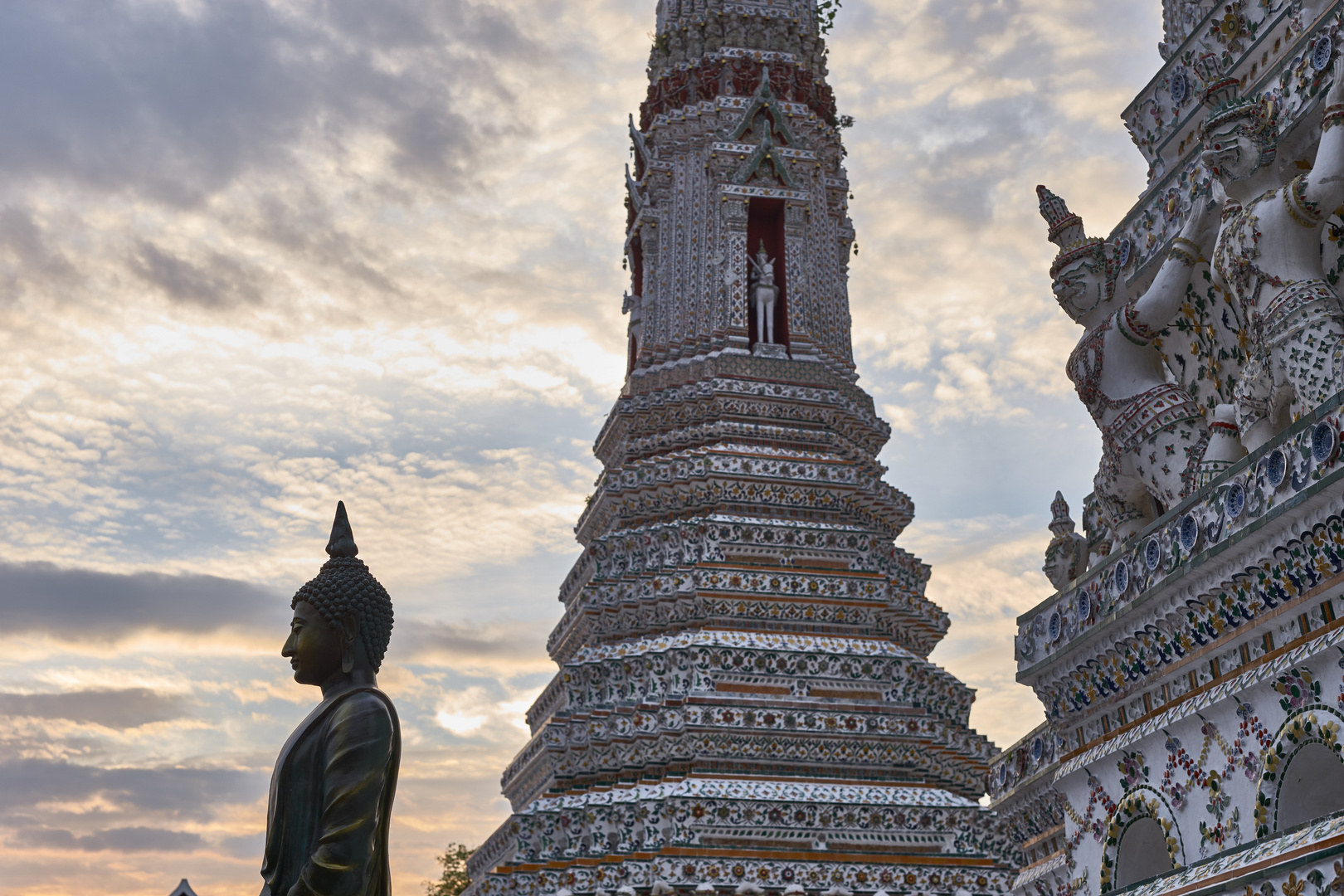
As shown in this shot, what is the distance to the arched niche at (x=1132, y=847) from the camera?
30.8ft

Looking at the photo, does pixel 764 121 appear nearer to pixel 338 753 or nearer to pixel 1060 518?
pixel 1060 518

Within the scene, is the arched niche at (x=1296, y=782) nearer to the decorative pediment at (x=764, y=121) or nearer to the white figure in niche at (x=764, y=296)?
the white figure in niche at (x=764, y=296)

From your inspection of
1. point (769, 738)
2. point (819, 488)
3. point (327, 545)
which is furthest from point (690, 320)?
point (327, 545)

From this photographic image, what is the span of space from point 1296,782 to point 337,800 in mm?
5374

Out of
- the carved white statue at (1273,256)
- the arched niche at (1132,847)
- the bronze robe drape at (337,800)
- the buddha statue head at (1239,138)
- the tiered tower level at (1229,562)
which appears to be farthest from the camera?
the arched niche at (1132,847)

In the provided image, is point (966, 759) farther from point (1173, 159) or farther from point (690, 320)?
point (1173, 159)

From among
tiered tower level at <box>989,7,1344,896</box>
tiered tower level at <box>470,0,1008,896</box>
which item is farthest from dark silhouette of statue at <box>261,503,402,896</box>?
tiered tower level at <box>470,0,1008,896</box>

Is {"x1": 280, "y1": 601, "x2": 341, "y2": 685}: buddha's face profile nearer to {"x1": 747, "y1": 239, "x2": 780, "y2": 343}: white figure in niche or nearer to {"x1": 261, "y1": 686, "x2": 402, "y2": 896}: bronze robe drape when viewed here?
{"x1": 261, "y1": 686, "x2": 402, "y2": 896}: bronze robe drape

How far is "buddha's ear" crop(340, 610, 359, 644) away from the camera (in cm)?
668

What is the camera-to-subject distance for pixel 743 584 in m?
21.8

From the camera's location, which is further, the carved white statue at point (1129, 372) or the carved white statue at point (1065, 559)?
the carved white statue at point (1065, 559)

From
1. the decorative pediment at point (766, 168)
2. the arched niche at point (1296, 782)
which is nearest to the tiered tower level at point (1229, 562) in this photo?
the arched niche at point (1296, 782)

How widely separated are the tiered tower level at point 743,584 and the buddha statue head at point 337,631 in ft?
42.2

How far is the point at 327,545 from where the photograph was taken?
6941mm
